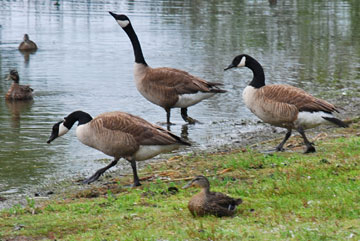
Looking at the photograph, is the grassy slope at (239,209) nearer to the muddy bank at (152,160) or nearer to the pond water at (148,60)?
the muddy bank at (152,160)

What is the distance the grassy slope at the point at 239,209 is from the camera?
6.91m

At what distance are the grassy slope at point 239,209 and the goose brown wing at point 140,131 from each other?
1.96 feet

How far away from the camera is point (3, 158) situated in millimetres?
11922

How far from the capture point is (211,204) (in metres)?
7.38

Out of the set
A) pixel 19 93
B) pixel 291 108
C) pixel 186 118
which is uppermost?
pixel 291 108

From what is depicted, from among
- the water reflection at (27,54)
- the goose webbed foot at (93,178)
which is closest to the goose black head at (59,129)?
the goose webbed foot at (93,178)

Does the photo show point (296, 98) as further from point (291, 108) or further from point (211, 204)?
point (211, 204)

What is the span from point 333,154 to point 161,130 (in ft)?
8.80

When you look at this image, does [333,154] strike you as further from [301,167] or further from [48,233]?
[48,233]

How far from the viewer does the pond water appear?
43.2ft

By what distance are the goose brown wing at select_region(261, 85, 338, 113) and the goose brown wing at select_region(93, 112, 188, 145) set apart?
2.27 meters

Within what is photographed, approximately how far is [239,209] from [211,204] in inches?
19.7

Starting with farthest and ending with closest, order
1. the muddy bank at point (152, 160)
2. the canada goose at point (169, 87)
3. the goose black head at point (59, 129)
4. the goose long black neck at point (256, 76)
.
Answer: the canada goose at point (169, 87) < the goose long black neck at point (256, 76) < the goose black head at point (59, 129) < the muddy bank at point (152, 160)

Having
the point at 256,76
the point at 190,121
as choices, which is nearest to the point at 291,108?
the point at 256,76
